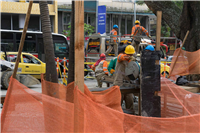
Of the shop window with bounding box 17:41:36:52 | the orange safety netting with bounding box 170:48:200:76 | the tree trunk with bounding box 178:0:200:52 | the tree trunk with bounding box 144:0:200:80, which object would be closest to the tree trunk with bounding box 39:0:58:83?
the orange safety netting with bounding box 170:48:200:76

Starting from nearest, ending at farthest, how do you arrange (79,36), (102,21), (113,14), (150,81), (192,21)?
(79,36) < (150,81) < (192,21) < (102,21) < (113,14)

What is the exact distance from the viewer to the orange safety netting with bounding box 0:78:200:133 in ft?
9.45

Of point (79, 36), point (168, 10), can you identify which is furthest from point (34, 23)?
point (79, 36)

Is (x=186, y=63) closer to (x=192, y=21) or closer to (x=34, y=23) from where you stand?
(x=192, y=21)

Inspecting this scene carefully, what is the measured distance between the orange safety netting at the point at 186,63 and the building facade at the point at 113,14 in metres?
23.0

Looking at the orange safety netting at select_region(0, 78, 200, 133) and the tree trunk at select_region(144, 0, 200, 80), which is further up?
the tree trunk at select_region(144, 0, 200, 80)

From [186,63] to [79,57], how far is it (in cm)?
632

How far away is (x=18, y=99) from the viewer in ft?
12.0

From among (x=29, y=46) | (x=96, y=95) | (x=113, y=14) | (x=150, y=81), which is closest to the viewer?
(x=96, y=95)

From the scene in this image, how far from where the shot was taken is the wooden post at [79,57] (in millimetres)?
2826

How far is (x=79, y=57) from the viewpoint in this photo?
9.41 feet

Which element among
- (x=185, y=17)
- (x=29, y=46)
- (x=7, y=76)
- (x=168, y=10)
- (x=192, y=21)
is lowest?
(x=7, y=76)

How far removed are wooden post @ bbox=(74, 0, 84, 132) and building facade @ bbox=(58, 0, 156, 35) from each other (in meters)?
28.3

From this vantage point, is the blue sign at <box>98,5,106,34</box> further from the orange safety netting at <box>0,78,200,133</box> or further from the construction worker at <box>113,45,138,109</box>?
Result: the orange safety netting at <box>0,78,200,133</box>
